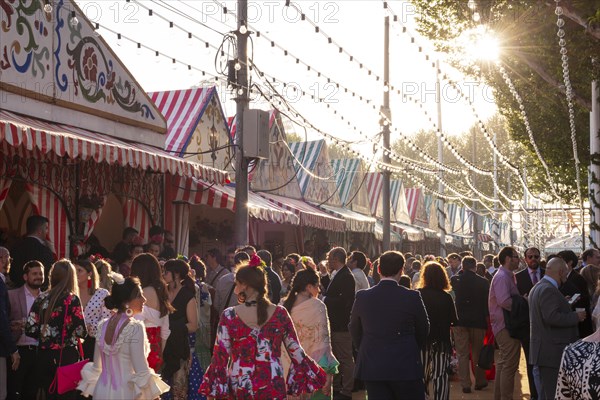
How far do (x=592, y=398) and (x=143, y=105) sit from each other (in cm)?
1246

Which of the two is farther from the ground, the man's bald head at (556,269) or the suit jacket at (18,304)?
the man's bald head at (556,269)

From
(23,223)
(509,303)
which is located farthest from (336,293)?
(23,223)

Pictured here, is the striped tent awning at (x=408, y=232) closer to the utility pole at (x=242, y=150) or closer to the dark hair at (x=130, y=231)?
the utility pole at (x=242, y=150)

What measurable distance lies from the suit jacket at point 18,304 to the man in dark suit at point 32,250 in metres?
1.21

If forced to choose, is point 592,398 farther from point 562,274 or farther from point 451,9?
point 451,9

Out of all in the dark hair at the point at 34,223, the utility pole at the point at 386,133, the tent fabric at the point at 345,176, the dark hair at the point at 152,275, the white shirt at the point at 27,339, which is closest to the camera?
the dark hair at the point at 152,275

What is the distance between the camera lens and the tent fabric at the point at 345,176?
34.2 meters

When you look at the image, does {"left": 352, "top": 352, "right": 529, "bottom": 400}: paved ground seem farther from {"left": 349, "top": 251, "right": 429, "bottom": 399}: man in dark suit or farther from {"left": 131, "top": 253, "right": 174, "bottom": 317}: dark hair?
{"left": 349, "top": 251, "right": 429, "bottom": 399}: man in dark suit

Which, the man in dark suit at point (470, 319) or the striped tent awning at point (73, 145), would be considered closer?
the striped tent awning at point (73, 145)

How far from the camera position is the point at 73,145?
1241 cm

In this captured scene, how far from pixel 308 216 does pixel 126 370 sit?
15736mm

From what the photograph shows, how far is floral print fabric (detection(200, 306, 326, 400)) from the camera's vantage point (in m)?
7.03

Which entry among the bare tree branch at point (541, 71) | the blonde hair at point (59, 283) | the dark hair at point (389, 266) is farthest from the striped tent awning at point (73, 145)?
the bare tree branch at point (541, 71)

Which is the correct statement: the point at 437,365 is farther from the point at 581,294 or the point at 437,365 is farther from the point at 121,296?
the point at 121,296
